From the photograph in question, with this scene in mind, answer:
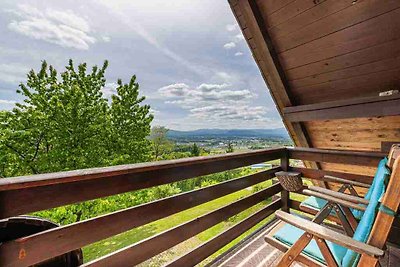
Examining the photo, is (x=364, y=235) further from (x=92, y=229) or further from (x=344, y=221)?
(x=92, y=229)

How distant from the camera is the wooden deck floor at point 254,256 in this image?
1.85 metres

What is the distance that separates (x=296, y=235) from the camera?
1.34 m

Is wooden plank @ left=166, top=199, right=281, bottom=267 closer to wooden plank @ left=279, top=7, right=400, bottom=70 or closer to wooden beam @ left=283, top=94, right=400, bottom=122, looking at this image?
wooden beam @ left=283, top=94, right=400, bottom=122

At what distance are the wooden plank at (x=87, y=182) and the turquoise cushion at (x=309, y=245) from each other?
66 centimetres

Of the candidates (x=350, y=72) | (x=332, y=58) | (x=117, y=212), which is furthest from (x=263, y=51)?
(x=117, y=212)

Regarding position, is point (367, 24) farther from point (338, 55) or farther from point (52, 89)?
point (52, 89)

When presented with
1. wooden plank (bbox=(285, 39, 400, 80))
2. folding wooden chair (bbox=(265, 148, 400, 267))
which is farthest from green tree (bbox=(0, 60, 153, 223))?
folding wooden chair (bbox=(265, 148, 400, 267))

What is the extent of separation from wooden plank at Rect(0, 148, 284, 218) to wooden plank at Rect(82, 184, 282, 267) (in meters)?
0.36

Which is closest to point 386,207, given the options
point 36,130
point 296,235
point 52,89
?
point 296,235

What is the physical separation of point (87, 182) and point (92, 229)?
0.81ft

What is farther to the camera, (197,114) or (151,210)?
(197,114)

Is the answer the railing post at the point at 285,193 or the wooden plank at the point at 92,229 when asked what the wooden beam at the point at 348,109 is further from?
the wooden plank at the point at 92,229

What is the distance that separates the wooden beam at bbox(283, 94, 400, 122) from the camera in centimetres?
215

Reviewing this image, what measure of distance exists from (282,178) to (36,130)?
9095mm
